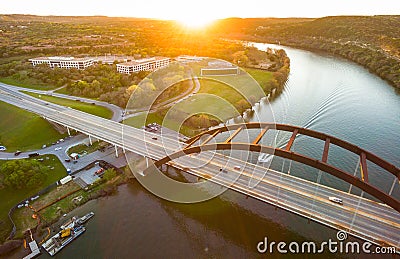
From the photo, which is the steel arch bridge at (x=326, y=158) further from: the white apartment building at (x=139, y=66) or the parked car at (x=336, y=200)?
the white apartment building at (x=139, y=66)

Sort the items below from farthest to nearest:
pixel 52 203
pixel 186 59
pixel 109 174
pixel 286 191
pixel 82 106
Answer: pixel 186 59
pixel 82 106
pixel 109 174
pixel 52 203
pixel 286 191

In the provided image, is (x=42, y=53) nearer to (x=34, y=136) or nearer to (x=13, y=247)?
(x=34, y=136)

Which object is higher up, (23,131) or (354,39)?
(354,39)

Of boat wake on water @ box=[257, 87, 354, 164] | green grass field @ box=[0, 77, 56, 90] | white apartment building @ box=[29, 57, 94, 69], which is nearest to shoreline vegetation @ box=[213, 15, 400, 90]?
boat wake on water @ box=[257, 87, 354, 164]

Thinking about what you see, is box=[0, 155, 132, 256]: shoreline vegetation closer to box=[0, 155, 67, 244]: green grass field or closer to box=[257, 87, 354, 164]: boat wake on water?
box=[0, 155, 67, 244]: green grass field

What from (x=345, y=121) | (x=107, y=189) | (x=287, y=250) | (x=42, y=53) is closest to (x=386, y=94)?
(x=345, y=121)

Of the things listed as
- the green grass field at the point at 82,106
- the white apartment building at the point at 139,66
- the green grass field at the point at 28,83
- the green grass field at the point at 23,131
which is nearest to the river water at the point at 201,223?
the green grass field at the point at 23,131

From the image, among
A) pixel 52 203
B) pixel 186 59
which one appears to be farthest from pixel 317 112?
pixel 186 59

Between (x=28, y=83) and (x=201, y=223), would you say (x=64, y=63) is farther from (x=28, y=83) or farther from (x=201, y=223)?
(x=201, y=223)
